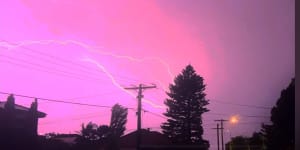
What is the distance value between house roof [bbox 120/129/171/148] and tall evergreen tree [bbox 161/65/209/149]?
966 mm

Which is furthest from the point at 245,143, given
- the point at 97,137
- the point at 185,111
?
the point at 97,137

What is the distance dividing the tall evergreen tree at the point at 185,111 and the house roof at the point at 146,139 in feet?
3.17

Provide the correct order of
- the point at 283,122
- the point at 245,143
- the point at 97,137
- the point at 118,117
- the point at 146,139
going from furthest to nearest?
the point at 245,143, the point at 146,139, the point at 118,117, the point at 283,122, the point at 97,137

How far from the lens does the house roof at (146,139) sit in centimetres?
2431

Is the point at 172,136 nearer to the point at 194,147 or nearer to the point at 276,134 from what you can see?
the point at 194,147

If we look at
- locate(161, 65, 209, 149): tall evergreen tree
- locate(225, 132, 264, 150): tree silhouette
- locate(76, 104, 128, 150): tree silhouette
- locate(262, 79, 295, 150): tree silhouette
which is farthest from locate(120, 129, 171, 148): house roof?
locate(225, 132, 264, 150): tree silhouette

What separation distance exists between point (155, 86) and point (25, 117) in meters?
4.61

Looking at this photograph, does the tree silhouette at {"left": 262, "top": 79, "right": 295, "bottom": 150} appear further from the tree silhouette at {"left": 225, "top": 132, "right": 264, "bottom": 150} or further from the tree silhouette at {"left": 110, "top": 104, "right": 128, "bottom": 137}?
the tree silhouette at {"left": 225, "top": 132, "right": 264, "bottom": 150}

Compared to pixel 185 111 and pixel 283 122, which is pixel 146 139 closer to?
pixel 185 111

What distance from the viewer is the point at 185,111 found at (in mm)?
25672

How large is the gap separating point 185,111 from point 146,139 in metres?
3.00

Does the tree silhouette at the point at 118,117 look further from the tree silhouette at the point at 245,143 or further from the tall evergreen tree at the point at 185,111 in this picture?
the tree silhouette at the point at 245,143

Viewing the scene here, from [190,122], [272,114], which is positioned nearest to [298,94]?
[272,114]

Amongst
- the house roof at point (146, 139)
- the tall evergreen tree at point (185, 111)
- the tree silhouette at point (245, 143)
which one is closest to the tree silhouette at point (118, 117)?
the house roof at point (146, 139)
